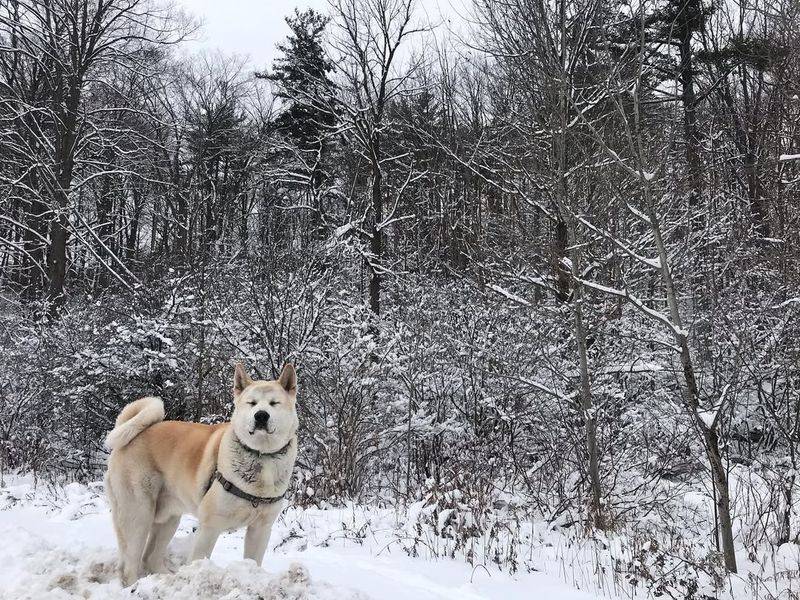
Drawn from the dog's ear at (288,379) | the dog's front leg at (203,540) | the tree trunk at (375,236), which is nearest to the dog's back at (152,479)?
the dog's front leg at (203,540)

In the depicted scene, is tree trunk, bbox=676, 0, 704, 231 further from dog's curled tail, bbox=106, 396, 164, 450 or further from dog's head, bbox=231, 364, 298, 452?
dog's curled tail, bbox=106, 396, 164, 450

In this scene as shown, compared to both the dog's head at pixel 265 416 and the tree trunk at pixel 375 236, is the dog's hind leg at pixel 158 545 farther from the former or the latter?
the tree trunk at pixel 375 236

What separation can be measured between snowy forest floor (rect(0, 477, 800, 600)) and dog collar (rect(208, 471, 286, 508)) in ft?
1.32

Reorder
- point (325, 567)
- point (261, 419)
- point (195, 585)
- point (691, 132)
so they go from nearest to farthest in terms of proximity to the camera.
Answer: point (195, 585) < point (261, 419) < point (325, 567) < point (691, 132)

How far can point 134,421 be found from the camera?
14.1ft

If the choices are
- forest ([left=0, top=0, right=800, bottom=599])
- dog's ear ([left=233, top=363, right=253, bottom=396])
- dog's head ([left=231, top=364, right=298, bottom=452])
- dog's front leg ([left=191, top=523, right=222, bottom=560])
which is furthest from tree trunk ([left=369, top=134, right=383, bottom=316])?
dog's front leg ([left=191, top=523, right=222, bottom=560])

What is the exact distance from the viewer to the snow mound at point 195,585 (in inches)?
131

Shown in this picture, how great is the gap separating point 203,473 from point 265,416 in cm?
59

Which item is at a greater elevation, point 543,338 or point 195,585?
point 543,338

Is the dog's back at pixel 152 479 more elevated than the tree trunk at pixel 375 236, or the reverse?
the tree trunk at pixel 375 236

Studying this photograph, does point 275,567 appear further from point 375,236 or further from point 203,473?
point 375,236

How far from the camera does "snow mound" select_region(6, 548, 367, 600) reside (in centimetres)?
332

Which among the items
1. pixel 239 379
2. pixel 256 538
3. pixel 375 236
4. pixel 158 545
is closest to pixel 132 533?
pixel 158 545

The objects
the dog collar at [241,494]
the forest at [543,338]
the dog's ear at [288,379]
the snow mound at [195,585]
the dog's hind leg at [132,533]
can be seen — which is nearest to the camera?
the snow mound at [195,585]
